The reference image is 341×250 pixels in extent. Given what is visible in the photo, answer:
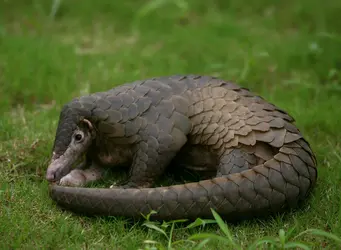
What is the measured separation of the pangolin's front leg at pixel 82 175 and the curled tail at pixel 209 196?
306 mm

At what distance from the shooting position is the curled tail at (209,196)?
3.17 meters

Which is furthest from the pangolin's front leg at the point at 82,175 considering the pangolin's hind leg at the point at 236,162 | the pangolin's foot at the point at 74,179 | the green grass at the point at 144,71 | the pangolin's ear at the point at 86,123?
the pangolin's hind leg at the point at 236,162

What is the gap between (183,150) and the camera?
3.71 metres

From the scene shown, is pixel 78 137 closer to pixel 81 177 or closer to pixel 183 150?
pixel 81 177

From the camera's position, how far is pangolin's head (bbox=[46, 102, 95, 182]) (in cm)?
360

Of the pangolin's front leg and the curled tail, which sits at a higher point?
the curled tail

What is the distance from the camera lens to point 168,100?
365cm

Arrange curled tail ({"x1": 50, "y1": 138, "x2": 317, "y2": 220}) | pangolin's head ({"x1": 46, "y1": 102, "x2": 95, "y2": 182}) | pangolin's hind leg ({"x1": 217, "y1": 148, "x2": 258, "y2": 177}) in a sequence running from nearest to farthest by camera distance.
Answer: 1. curled tail ({"x1": 50, "y1": 138, "x2": 317, "y2": 220})
2. pangolin's hind leg ({"x1": 217, "y1": 148, "x2": 258, "y2": 177})
3. pangolin's head ({"x1": 46, "y1": 102, "x2": 95, "y2": 182})

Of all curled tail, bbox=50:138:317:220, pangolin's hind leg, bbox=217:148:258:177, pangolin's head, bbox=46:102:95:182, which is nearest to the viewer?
curled tail, bbox=50:138:317:220

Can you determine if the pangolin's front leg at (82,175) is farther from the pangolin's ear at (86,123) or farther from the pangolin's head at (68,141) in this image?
the pangolin's ear at (86,123)

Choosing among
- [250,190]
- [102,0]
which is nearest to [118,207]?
[250,190]

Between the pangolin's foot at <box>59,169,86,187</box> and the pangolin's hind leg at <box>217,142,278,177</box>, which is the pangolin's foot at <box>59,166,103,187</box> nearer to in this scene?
the pangolin's foot at <box>59,169,86,187</box>

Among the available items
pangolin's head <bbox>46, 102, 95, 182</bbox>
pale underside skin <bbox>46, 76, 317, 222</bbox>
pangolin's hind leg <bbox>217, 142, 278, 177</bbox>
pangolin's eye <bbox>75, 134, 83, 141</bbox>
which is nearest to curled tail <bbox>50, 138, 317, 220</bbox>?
pale underside skin <bbox>46, 76, 317, 222</bbox>

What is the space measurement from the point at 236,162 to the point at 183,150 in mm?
422
